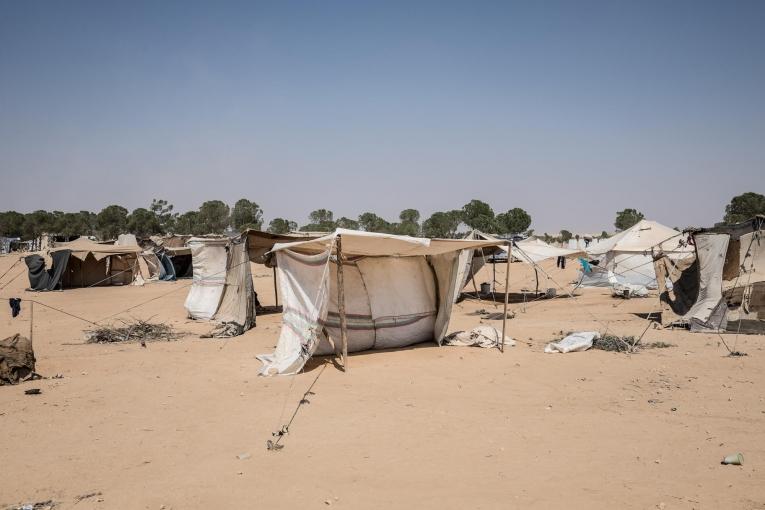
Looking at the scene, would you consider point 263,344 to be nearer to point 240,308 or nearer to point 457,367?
point 240,308

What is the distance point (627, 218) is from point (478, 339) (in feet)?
206

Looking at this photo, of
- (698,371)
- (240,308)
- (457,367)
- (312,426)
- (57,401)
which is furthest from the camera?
(240,308)

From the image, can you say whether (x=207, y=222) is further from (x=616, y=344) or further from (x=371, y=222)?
(x=616, y=344)

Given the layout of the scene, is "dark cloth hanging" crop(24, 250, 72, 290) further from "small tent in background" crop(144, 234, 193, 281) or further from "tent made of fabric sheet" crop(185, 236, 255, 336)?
"tent made of fabric sheet" crop(185, 236, 255, 336)

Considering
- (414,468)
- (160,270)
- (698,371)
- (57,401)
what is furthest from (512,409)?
(160,270)

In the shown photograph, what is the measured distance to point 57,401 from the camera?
6.75 meters

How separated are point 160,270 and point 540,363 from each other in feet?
78.4

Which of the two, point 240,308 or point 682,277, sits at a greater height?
point 682,277

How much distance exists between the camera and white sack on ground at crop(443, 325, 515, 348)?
10.5 meters

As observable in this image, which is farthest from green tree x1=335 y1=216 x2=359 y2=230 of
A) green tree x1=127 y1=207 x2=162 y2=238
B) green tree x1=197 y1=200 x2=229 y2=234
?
green tree x1=127 y1=207 x2=162 y2=238

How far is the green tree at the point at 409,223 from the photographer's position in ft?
205

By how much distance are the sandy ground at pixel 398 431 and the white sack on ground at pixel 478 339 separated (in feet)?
1.23

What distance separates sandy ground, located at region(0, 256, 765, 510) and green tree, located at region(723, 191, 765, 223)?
4923 cm

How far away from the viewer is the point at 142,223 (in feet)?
209
